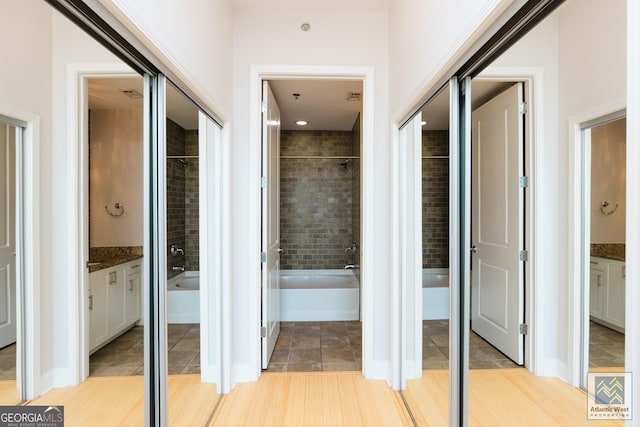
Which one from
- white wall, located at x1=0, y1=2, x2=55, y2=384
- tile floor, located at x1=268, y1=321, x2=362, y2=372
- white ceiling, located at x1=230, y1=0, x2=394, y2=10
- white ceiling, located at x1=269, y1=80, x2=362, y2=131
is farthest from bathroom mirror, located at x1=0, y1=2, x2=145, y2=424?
white ceiling, located at x1=269, y1=80, x2=362, y2=131

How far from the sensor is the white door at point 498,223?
1.05 m

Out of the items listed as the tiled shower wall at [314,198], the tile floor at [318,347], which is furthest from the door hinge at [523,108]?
the tiled shower wall at [314,198]

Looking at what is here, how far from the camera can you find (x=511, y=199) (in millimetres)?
1086

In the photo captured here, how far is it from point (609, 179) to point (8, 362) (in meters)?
1.31

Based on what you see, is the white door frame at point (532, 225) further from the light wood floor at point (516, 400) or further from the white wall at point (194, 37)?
the white wall at point (194, 37)

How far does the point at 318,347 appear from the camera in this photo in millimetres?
3266

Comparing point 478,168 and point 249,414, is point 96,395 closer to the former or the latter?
point 249,414

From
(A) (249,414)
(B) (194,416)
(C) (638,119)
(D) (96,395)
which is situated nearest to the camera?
(C) (638,119)

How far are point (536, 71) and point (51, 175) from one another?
4.25ft

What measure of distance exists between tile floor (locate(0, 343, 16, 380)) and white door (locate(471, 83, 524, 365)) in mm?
1296

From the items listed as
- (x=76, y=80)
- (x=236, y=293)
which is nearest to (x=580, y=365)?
(x=76, y=80)

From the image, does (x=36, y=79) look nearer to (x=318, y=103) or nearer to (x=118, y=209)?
(x=118, y=209)

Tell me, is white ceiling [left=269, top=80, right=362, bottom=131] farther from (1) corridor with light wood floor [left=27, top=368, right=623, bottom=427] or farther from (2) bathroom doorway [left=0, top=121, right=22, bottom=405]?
(2) bathroom doorway [left=0, top=121, right=22, bottom=405]

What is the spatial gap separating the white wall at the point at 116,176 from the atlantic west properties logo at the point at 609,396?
1.31m
